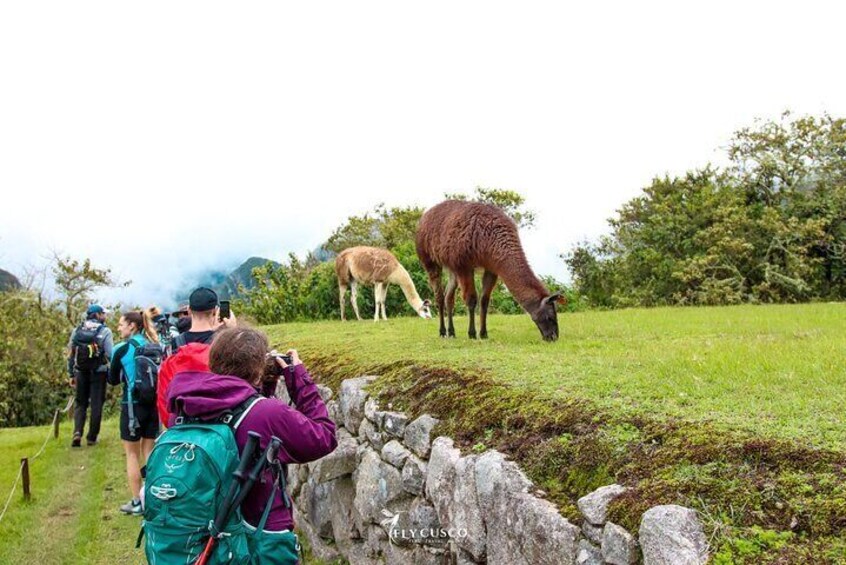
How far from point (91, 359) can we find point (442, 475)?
298 inches

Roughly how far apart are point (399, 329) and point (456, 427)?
7.62 meters

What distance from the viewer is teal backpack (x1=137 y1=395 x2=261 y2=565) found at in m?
2.93

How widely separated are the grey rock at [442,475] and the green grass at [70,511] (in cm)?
376

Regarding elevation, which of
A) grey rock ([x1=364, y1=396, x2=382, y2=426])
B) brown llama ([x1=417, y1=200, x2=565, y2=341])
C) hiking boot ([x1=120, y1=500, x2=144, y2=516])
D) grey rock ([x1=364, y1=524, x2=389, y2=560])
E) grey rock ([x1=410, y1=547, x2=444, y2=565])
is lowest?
hiking boot ([x1=120, y1=500, x2=144, y2=516])

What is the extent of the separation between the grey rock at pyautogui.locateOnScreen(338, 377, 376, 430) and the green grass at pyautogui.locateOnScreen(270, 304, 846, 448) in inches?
26.9

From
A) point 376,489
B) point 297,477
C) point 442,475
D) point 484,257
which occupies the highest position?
point 484,257

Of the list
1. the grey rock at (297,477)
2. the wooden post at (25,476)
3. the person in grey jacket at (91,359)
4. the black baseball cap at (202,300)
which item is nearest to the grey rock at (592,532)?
the black baseball cap at (202,300)

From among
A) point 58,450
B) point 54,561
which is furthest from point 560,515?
point 58,450

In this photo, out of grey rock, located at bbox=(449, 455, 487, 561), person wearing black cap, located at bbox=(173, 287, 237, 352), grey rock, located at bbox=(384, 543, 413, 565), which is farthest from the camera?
person wearing black cap, located at bbox=(173, 287, 237, 352)

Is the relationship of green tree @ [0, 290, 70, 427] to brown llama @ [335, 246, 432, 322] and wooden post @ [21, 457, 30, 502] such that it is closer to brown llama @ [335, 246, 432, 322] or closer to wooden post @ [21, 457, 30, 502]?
brown llama @ [335, 246, 432, 322]

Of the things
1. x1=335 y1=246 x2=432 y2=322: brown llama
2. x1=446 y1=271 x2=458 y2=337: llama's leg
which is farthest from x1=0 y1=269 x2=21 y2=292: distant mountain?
x1=446 y1=271 x2=458 y2=337: llama's leg

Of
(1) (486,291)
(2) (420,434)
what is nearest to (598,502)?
(2) (420,434)

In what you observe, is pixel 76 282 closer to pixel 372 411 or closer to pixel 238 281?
pixel 238 281

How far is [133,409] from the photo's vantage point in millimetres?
7027
